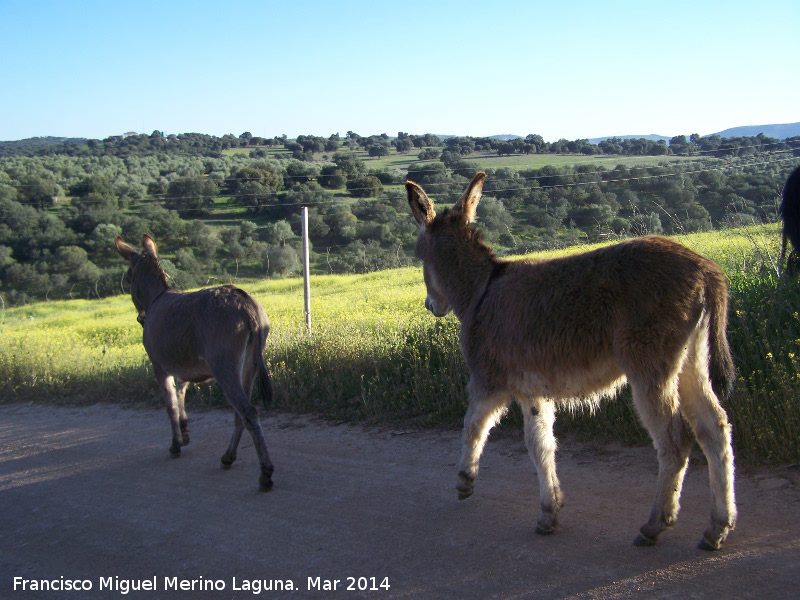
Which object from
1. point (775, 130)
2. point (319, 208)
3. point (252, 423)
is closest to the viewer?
point (252, 423)

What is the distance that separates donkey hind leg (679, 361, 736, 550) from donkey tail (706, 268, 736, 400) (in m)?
0.12

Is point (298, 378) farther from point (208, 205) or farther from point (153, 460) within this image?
point (208, 205)

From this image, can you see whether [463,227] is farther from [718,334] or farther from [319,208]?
[319,208]

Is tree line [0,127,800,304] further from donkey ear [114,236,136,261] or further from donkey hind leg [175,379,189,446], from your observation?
donkey hind leg [175,379,189,446]

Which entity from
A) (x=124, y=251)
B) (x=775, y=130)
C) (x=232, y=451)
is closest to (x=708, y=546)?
(x=232, y=451)

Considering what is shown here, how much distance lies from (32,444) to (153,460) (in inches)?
84.0

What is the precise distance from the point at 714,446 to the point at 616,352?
2.56ft

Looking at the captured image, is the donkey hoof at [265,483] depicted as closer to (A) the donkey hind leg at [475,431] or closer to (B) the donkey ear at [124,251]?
(A) the donkey hind leg at [475,431]

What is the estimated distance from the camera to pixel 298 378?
309 inches

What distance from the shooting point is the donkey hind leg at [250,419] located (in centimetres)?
507

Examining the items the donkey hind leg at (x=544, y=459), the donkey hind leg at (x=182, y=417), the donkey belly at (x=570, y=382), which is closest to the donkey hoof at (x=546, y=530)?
the donkey hind leg at (x=544, y=459)

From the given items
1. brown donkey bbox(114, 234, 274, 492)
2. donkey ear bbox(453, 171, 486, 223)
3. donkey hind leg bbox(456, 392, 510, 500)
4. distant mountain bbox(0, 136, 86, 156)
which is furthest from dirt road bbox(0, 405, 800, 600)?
distant mountain bbox(0, 136, 86, 156)

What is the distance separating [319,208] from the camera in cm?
3550

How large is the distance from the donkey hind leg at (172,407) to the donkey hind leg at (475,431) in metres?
3.50
